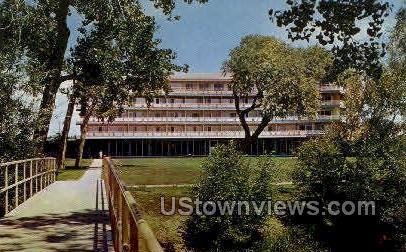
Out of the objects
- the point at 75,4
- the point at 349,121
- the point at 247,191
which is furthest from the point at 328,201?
the point at 349,121

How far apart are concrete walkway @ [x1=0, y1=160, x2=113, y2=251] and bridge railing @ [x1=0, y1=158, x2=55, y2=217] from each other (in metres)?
0.32

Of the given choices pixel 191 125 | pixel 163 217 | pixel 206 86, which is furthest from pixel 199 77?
pixel 163 217

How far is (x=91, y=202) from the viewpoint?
16297 mm

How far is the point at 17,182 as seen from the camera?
14586 millimetres

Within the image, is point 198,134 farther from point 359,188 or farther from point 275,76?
point 359,188

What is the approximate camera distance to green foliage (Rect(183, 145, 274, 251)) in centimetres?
2014

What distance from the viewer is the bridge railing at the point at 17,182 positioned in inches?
539

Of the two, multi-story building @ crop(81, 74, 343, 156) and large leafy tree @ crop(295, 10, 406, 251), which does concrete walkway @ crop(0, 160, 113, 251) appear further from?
multi-story building @ crop(81, 74, 343, 156)

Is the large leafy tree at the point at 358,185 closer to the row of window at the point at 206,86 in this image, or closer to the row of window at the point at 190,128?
the row of window at the point at 190,128

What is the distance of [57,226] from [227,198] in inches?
389

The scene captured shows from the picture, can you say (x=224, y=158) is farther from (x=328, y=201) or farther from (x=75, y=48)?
(x=75, y=48)

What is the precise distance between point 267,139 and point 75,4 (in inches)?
2935

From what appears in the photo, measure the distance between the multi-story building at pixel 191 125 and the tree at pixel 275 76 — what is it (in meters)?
29.3

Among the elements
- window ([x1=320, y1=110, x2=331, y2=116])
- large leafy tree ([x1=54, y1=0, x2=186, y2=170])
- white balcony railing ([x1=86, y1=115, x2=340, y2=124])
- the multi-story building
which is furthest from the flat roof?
large leafy tree ([x1=54, y1=0, x2=186, y2=170])
